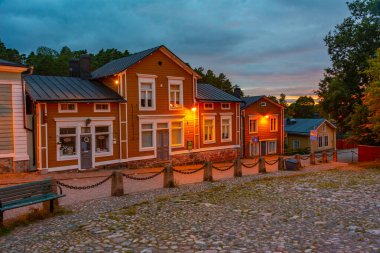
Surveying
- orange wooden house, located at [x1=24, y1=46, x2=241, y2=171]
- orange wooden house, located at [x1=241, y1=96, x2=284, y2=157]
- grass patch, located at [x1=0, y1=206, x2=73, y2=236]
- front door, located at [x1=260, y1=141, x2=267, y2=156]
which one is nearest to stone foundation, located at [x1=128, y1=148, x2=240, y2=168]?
orange wooden house, located at [x1=24, y1=46, x2=241, y2=171]

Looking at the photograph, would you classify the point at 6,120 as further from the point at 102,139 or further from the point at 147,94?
the point at 147,94

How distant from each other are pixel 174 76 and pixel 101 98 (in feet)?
20.2

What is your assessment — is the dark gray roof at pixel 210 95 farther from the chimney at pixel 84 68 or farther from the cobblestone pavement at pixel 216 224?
the cobblestone pavement at pixel 216 224

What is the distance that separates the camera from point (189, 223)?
8.16 m

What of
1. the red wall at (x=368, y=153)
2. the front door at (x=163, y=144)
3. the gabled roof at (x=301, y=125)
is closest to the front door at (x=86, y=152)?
the front door at (x=163, y=144)

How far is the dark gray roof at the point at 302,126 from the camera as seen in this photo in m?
41.2

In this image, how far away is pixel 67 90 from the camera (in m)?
19.8

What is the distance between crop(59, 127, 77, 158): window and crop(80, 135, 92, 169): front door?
18.0 inches

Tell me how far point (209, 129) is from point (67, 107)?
456 inches

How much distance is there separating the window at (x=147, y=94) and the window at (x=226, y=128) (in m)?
7.08

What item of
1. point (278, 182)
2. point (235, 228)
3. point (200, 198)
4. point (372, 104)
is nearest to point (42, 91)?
point (200, 198)

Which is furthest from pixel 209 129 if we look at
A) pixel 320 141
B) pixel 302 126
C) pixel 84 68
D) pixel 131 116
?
pixel 320 141

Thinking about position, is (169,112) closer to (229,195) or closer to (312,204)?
(229,195)

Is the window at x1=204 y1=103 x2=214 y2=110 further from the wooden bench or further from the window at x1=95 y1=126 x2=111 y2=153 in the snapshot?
the wooden bench
